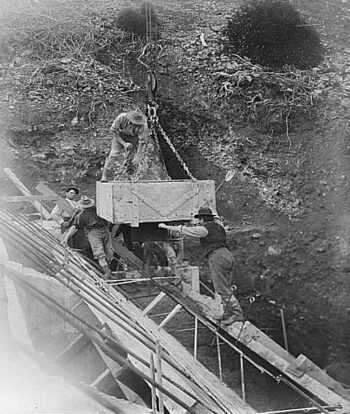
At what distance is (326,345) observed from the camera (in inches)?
305

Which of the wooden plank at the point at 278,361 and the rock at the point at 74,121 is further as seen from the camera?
the rock at the point at 74,121

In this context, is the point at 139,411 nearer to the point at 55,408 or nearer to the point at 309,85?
the point at 55,408

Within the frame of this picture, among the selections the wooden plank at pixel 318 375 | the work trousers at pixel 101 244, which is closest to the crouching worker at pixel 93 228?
the work trousers at pixel 101 244

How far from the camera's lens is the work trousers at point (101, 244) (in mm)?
6871

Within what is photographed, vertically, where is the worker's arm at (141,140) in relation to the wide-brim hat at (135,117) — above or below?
below

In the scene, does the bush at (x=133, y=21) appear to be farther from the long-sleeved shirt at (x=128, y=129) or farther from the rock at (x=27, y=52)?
the long-sleeved shirt at (x=128, y=129)

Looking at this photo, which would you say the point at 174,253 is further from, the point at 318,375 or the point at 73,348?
the point at 318,375

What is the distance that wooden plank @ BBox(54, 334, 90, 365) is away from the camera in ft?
16.7

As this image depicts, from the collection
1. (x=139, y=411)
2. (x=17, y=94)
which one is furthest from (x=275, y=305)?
(x=17, y=94)

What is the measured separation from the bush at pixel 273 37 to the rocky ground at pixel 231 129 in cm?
31

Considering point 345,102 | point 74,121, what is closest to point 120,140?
point 74,121

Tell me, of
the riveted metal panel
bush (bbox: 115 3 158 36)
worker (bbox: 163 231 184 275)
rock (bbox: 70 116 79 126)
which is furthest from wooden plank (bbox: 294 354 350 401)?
bush (bbox: 115 3 158 36)

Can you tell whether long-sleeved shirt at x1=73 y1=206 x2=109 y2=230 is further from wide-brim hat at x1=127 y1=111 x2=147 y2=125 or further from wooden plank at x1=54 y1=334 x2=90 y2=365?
wooden plank at x1=54 y1=334 x2=90 y2=365

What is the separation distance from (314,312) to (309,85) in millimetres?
5926
